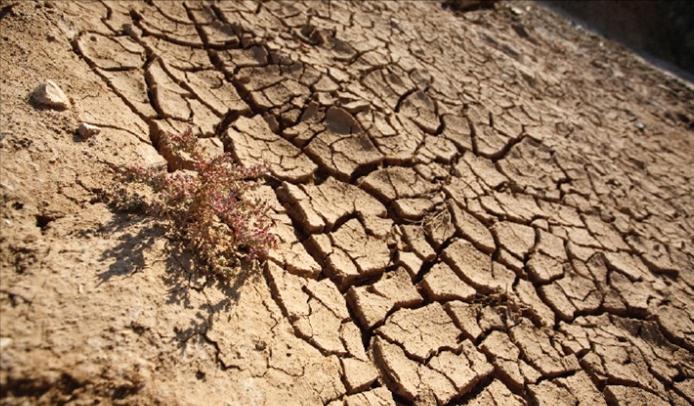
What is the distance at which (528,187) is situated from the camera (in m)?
3.47

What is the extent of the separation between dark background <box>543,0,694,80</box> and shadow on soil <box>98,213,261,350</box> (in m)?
7.84

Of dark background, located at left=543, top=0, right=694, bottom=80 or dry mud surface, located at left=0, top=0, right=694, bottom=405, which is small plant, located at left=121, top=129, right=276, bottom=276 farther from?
dark background, located at left=543, top=0, right=694, bottom=80

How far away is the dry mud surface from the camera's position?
1744 millimetres

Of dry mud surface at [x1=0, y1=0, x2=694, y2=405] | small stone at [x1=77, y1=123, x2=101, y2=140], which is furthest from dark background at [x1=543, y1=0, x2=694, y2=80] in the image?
small stone at [x1=77, y1=123, x2=101, y2=140]

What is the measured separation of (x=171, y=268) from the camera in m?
1.94

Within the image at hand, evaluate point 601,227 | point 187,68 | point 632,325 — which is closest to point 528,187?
point 601,227

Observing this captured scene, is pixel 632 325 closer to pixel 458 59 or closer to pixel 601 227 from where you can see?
pixel 601 227

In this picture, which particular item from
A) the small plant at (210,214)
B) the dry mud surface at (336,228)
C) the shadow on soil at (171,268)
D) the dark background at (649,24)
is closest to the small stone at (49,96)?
the dry mud surface at (336,228)

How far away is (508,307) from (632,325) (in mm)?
866

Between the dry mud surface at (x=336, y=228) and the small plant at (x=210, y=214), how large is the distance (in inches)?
3.5

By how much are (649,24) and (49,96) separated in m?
9.55

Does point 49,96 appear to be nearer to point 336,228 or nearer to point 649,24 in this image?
point 336,228

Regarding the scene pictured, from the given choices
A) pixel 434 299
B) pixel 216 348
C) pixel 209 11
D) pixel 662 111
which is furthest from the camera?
pixel 662 111

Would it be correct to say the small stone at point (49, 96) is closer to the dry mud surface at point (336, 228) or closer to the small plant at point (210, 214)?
the dry mud surface at point (336, 228)
